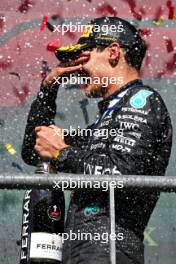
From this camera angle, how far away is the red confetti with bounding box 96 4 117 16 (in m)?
4.26

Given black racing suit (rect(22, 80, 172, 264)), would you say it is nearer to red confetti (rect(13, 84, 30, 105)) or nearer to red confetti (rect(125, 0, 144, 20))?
red confetti (rect(13, 84, 30, 105))

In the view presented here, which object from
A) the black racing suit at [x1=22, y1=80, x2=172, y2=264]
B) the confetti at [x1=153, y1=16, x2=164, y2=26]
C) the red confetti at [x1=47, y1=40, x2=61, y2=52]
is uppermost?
the confetti at [x1=153, y1=16, x2=164, y2=26]

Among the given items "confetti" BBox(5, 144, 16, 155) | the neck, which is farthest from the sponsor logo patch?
"confetti" BBox(5, 144, 16, 155)

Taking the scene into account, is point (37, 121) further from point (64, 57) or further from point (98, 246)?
point (98, 246)

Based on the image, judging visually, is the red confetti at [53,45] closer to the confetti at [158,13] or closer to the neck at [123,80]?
the confetti at [158,13]

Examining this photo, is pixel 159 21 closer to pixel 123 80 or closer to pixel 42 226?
pixel 123 80

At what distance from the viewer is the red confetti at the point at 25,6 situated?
4258 mm

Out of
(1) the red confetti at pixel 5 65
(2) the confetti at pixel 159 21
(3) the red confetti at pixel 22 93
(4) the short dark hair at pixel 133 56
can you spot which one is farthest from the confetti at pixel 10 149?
(4) the short dark hair at pixel 133 56

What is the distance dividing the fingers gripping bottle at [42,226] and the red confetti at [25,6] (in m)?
1.82

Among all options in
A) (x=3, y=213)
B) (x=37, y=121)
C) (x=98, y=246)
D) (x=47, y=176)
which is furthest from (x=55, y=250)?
(x=3, y=213)

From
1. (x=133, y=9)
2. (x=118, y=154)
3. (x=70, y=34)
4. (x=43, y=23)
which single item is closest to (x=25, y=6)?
(x=43, y=23)

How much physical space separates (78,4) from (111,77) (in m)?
1.79

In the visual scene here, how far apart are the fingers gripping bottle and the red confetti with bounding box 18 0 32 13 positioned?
5.96 feet

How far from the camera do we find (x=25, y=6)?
4270 mm
